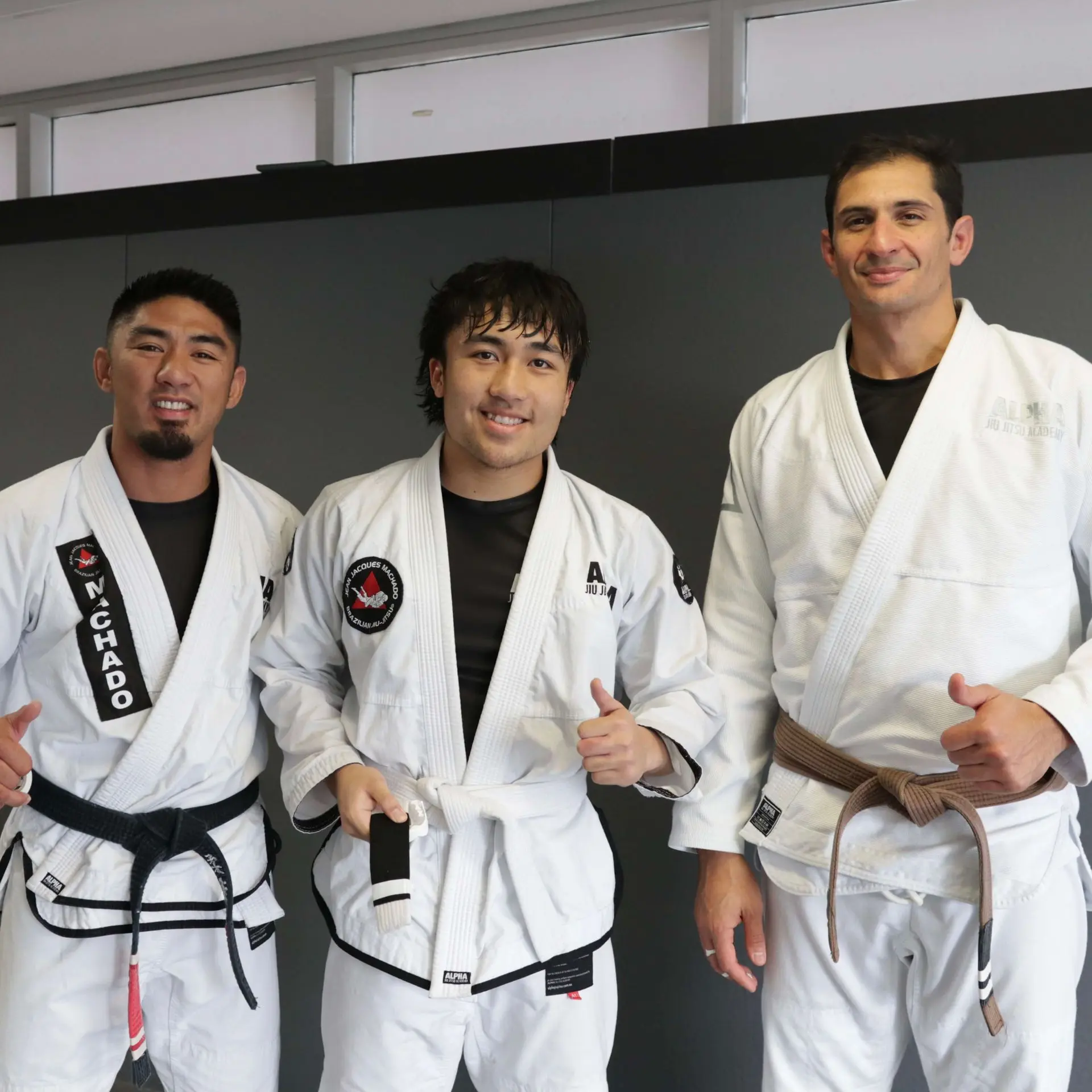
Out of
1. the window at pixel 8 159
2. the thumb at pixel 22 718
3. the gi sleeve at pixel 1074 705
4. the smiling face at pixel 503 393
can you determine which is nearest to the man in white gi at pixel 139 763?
the thumb at pixel 22 718

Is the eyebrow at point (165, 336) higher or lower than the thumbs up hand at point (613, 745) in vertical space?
higher

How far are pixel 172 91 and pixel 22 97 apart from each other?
468 millimetres

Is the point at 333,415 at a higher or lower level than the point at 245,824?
higher

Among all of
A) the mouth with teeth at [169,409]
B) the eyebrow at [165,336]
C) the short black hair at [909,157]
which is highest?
the short black hair at [909,157]

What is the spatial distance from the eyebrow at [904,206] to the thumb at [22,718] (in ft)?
4.59

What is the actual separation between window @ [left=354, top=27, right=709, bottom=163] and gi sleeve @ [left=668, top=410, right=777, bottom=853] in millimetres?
959

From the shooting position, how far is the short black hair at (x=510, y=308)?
1.72m

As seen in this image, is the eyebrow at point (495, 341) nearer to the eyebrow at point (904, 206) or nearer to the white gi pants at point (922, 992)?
the eyebrow at point (904, 206)

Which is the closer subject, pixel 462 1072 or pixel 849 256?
pixel 849 256

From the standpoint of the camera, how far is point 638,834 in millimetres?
2238

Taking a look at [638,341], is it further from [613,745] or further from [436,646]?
[613,745]

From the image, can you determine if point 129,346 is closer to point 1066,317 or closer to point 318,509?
point 318,509

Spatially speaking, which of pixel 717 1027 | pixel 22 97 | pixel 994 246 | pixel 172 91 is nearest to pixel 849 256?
pixel 994 246

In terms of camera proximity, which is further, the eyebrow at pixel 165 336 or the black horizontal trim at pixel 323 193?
the black horizontal trim at pixel 323 193
